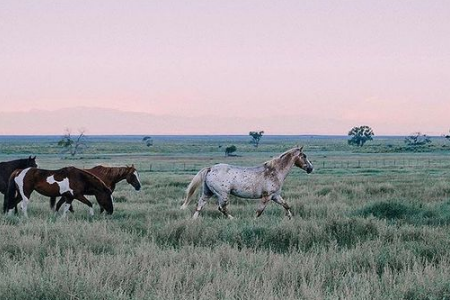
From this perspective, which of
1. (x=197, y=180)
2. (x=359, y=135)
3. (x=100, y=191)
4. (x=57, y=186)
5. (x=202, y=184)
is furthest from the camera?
(x=359, y=135)

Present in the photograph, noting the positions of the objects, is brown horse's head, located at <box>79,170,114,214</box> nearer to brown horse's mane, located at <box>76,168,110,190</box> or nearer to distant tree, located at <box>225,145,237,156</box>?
brown horse's mane, located at <box>76,168,110,190</box>

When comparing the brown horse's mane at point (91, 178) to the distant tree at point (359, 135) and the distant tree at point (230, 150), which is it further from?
the distant tree at point (359, 135)

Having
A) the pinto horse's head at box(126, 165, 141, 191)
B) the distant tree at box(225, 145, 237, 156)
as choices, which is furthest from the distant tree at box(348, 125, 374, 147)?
the pinto horse's head at box(126, 165, 141, 191)

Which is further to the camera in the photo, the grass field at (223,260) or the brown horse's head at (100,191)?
the brown horse's head at (100,191)

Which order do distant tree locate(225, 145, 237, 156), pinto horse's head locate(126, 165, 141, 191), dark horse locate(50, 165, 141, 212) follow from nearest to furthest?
dark horse locate(50, 165, 141, 212) < pinto horse's head locate(126, 165, 141, 191) < distant tree locate(225, 145, 237, 156)

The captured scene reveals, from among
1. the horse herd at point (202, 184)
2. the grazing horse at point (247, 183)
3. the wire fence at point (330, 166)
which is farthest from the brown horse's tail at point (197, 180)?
the wire fence at point (330, 166)

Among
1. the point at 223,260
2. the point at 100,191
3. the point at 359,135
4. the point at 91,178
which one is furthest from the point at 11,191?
the point at 359,135

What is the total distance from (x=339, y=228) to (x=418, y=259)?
3.47 metres

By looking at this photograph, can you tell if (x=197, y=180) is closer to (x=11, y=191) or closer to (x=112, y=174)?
(x=112, y=174)

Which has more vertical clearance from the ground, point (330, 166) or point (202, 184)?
point (202, 184)

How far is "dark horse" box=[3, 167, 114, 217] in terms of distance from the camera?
14.6 meters

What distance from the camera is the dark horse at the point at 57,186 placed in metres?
14.6

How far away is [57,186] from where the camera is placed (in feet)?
47.9

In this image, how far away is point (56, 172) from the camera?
48.5ft
